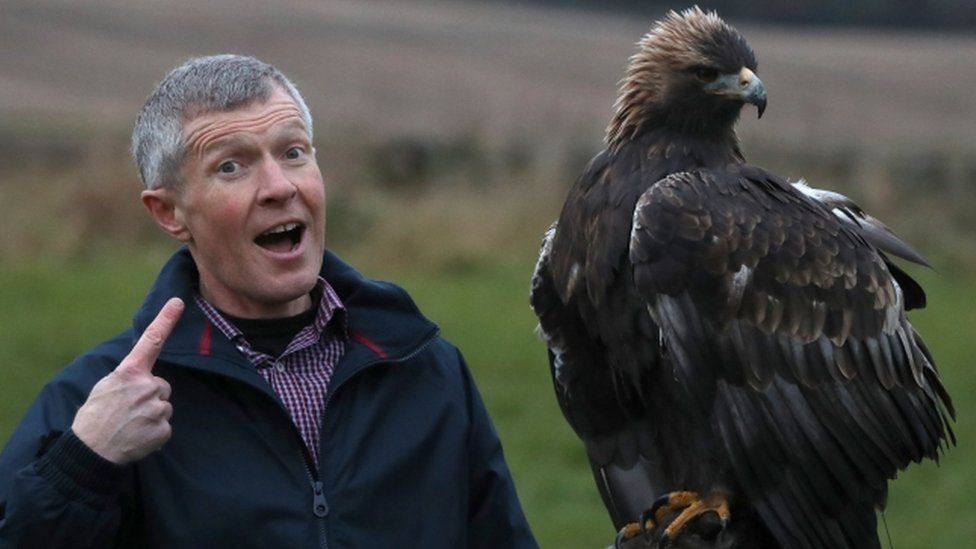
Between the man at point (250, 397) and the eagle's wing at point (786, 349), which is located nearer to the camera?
the man at point (250, 397)

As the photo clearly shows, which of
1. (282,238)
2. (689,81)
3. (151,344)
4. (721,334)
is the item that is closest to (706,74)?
(689,81)

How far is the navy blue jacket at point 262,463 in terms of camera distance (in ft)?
12.8

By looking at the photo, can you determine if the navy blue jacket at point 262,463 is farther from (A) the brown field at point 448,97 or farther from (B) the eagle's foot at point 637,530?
(A) the brown field at point 448,97

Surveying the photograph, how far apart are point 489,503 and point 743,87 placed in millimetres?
1825

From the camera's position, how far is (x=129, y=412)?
12.8 feet

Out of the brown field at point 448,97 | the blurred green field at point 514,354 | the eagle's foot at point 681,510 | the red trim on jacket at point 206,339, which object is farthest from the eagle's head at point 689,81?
the brown field at point 448,97

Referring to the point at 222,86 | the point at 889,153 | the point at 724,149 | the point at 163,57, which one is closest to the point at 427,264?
the point at 889,153

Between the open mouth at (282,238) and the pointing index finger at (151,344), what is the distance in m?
0.36

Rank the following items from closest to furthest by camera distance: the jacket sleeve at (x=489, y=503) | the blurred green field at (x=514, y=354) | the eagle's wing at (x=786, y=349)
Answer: the jacket sleeve at (x=489, y=503)
the eagle's wing at (x=786, y=349)
the blurred green field at (x=514, y=354)

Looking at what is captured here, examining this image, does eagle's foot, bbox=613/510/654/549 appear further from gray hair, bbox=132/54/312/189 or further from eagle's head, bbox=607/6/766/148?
gray hair, bbox=132/54/312/189

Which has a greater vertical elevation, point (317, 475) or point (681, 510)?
point (317, 475)

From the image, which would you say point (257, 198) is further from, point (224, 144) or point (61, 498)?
point (61, 498)

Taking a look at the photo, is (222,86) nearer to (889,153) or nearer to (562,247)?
(562,247)

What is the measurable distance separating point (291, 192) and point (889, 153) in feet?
55.6
